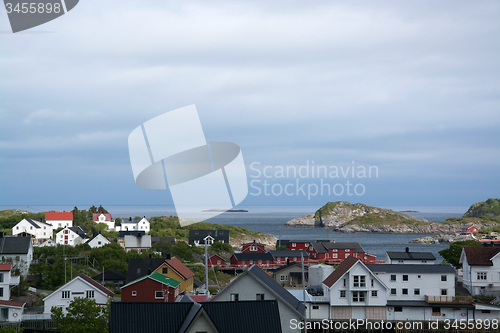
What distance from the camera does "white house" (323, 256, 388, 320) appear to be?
106 feet

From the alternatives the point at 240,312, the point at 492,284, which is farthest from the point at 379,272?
the point at 240,312

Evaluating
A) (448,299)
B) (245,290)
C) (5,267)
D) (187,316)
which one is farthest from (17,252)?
(448,299)

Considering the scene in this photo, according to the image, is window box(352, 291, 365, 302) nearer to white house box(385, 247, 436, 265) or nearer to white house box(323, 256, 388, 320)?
white house box(323, 256, 388, 320)

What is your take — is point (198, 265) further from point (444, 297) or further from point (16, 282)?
point (444, 297)

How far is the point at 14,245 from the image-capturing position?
44875 millimetres

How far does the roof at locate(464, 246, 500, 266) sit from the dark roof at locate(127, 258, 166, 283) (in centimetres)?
2583

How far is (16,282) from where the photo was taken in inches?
1364

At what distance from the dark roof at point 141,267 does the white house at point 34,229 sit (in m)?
47.9

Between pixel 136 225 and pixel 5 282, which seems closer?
pixel 5 282

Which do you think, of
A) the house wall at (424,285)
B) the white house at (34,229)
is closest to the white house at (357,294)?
the house wall at (424,285)

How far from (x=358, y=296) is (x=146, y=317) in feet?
67.5

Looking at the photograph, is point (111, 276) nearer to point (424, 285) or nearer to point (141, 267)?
point (141, 267)

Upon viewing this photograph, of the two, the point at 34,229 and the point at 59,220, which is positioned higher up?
the point at 59,220

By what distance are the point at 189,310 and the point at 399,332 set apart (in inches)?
824
